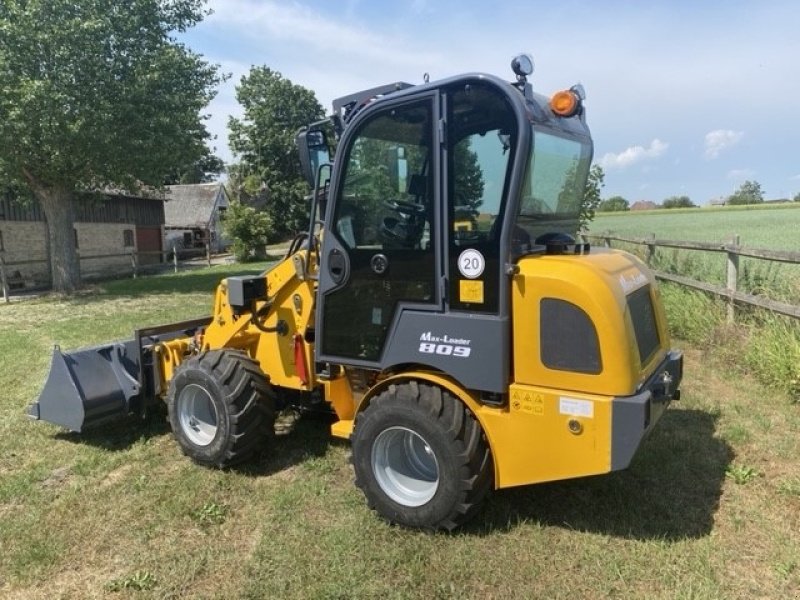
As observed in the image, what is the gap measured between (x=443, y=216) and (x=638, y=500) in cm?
221

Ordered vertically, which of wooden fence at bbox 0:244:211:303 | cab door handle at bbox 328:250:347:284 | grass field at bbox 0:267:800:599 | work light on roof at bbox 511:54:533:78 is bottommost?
grass field at bbox 0:267:800:599

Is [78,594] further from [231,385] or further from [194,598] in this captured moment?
[231,385]

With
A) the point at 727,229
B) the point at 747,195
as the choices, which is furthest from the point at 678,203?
the point at 727,229

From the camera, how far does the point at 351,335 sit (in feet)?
12.5

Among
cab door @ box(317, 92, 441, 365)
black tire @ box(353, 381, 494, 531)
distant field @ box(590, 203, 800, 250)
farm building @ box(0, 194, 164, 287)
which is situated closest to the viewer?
black tire @ box(353, 381, 494, 531)

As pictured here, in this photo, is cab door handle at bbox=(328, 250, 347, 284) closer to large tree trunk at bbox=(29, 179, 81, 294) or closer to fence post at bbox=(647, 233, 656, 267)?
fence post at bbox=(647, 233, 656, 267)

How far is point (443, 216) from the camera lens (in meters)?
3.37

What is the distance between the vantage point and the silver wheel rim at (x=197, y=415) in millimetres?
4531

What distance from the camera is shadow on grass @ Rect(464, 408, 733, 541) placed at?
3596 millimetres

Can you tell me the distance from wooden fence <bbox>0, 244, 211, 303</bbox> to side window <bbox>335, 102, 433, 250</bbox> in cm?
1499

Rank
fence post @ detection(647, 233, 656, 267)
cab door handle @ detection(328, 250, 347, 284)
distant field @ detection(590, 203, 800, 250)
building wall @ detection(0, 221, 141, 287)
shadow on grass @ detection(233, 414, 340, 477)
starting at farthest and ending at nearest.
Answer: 1. building wall @ detection(0, 221, 141, 287)
2. distant field @ detection(590, 203, 800, 250)
3. fence post @ detection(647, 233, 656, 267)
4. shadow on grass @ detection(233, 414, 340, 477)
5. cab door handle @ detection(328, 250, 347, 284)

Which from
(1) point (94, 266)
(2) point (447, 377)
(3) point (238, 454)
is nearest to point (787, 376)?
(2) point (447, 377)

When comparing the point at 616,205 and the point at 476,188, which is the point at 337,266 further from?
the point at 616,205

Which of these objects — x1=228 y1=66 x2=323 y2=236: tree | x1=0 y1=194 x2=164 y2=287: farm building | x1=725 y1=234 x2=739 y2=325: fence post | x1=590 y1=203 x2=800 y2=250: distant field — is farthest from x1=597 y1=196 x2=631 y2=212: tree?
x1=725 y1=234 x2=739 y2=325: fence post
